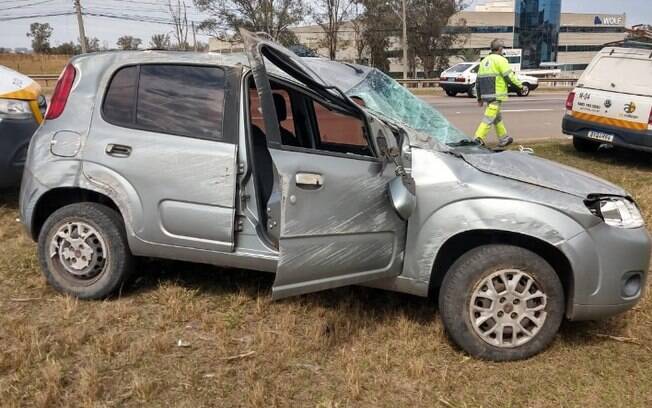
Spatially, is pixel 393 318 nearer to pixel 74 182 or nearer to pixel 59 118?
pixel 74 182

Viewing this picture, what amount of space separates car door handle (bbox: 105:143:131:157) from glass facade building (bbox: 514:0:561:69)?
83.7 meters

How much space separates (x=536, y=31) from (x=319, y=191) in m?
87.8

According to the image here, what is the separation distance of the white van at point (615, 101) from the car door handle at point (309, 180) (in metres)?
6.81

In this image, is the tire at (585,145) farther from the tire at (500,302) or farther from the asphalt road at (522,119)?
the tire at (500,302)

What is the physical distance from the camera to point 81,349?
321cm

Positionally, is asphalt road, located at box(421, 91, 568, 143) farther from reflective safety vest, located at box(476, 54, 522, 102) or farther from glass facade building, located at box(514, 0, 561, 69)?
glass facade building, located at box(514, 0, 561, 69)

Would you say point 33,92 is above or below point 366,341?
above

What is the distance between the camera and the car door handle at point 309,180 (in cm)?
297

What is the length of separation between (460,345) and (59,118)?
2.81 m

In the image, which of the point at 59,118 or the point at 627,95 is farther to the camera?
the point at 627,95

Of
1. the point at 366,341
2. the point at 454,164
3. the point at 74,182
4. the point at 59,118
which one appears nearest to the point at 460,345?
the point at 366,341

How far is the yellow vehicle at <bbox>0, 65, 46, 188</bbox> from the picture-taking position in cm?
555

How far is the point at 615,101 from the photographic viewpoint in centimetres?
840

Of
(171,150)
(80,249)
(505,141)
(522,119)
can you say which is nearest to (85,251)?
(80,249)
